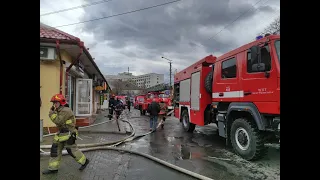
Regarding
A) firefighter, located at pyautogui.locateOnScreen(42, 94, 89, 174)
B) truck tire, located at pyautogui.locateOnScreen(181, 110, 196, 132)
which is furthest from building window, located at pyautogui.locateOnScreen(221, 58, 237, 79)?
firefighter, located at pyautogui.locateOnScreen(42, 94, 89, 174)

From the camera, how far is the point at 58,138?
467cm

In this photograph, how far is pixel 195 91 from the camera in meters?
→ 8.89

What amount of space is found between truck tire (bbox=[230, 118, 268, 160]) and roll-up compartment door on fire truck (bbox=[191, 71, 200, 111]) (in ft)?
8.12

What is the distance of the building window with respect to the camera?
6439 mm

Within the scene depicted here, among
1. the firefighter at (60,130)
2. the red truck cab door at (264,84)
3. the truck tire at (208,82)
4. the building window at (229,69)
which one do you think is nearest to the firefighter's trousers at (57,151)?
the firefighter at (60,130)

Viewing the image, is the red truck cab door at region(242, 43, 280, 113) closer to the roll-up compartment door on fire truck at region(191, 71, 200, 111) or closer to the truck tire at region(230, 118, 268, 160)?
the truck tire at region(230, 118, 268, 160)

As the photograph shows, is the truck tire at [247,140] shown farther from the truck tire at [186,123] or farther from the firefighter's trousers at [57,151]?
the truck tire at [186,123]

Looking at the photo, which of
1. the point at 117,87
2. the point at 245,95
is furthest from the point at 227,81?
the point at 117,87

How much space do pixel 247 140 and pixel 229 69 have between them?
202 cm
